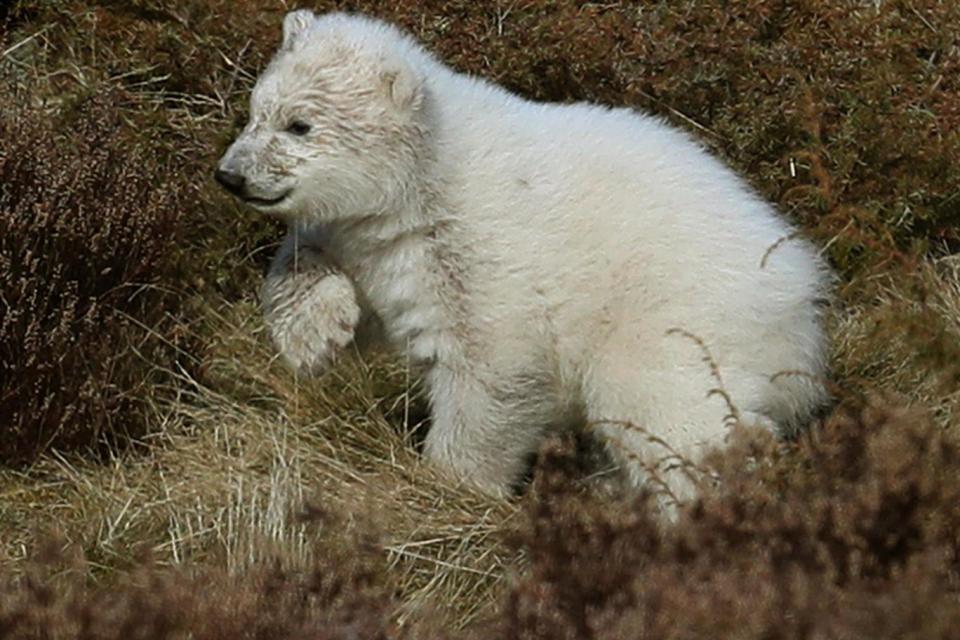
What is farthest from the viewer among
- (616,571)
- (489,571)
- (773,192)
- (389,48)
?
(773,192)

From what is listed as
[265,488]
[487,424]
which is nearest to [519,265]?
[487,424]

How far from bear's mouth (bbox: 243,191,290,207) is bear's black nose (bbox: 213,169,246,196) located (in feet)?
0.17

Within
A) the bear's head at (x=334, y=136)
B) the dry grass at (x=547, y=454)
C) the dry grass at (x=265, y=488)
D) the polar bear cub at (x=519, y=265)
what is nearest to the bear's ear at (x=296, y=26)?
the polar bear cub at (x=519, y=265)

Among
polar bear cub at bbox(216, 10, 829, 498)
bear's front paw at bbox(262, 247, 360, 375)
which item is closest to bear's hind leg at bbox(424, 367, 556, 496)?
polar bear cub at bbox(216, 10, 829, 498)

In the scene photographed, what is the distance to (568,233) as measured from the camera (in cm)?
564

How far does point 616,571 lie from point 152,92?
390 centimetres

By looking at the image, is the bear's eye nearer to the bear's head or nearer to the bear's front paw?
the bear's head

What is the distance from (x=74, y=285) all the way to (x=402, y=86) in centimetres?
123

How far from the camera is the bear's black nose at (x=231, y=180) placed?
5.52m

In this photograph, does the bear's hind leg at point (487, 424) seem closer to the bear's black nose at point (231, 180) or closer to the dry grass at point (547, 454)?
the dry grass at point (547, 454)

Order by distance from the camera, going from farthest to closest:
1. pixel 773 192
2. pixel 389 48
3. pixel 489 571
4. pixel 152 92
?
pixel 152 92 → pixel 773 192 → pixel 389 48 → pixel 489 571

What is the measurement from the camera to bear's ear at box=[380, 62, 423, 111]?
564cm

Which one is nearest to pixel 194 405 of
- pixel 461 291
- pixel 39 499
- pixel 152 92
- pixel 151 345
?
pixel 151 345

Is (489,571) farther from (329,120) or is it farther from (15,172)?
(15,172)
